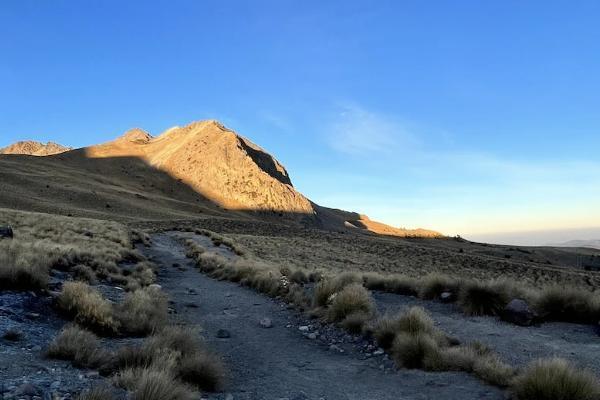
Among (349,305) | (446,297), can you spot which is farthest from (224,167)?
(349,305)

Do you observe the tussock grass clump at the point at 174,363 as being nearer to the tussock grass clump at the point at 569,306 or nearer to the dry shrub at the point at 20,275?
the dry shrub at the point at 20,275

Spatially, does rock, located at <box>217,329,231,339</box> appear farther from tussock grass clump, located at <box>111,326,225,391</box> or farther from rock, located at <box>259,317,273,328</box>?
tussock grass clump, located at <box>111,326,225,391</box>

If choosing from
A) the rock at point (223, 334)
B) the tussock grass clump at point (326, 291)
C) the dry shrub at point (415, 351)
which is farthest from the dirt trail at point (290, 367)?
the tussock grass clump at point (326, 291)

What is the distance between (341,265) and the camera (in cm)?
3772

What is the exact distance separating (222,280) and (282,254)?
1971 cm

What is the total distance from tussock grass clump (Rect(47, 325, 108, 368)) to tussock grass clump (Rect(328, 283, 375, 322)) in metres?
6.23

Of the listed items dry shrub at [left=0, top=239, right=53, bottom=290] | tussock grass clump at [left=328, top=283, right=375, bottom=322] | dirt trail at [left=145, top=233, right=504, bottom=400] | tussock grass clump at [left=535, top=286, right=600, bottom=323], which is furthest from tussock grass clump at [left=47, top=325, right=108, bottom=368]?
tussock grass clump at [left=535, top=286, right=600, bottom=323]

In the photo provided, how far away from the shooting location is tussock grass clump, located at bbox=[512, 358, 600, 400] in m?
6.23

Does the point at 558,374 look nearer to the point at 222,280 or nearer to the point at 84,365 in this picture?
the point at 84,365

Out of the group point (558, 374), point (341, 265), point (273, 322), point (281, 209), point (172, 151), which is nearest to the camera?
point (558, 374)

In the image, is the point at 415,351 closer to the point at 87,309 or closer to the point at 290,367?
the point at 290,367

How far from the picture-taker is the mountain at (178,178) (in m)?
87.8

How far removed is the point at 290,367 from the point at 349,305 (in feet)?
11.4

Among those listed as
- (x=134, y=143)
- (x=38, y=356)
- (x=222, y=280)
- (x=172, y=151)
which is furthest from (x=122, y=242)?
(x=134, y=143)
